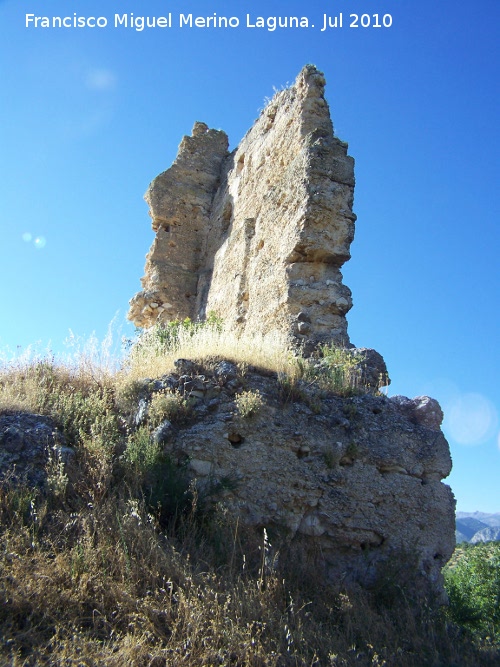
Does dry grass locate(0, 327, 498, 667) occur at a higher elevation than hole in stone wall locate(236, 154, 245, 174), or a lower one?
lower

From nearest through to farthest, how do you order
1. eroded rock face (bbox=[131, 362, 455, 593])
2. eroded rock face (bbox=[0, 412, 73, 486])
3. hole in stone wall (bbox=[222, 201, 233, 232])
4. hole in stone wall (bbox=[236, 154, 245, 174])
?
eroded rock face (bbox=[0, 412, 73, 486]) → eroded rock face (bbox=[131, 362, 455, 593]) → hole in stone wall (bbox=[222, 201, 233, 232]) → hole in stone wall (bbox=[236, 154, 245, 174])

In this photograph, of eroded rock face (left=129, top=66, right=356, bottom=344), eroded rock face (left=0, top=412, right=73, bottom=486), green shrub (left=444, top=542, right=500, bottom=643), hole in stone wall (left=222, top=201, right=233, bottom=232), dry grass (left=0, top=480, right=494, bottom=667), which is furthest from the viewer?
hole in stone wall (left=222, top=201, right=233, bottom=232)

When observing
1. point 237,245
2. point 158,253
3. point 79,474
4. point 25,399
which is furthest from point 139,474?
point 158,253

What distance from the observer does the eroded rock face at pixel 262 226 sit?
302 inches

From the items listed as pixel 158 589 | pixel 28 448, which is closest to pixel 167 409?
pixel 28 448

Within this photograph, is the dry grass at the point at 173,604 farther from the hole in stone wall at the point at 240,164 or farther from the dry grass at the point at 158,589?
the hole in stone wall at the point at 240,164

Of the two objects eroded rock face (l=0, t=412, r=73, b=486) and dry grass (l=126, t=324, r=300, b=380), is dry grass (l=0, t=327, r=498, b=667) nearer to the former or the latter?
eroded rock face (l=0, t=412, r=73, b=486)

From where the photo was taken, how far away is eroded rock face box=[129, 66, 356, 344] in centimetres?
768

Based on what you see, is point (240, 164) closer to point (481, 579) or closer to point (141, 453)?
point (141, 453)

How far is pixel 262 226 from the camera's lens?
30.7 feet

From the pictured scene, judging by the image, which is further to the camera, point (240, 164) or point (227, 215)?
point (240, 164)

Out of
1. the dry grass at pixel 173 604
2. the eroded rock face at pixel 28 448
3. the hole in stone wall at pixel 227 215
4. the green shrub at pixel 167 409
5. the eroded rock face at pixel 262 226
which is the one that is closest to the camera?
the dry grass at pixel 173 604

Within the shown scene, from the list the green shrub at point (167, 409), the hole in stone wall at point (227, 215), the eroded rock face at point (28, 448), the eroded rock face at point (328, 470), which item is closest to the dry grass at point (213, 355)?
the eroded rock face at point (328, 470)

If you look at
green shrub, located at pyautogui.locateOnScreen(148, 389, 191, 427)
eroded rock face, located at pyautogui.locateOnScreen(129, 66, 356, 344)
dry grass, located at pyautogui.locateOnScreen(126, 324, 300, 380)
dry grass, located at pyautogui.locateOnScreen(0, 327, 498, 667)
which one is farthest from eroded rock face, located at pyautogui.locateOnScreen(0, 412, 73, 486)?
eroded rock face, located at pyautogui.locateOnScreen(129, 66, 356, 344)
